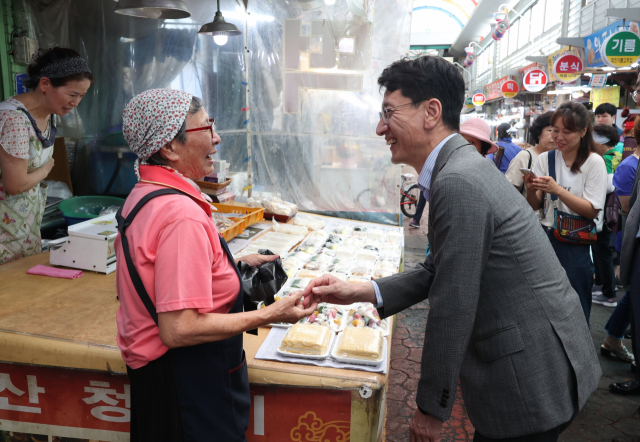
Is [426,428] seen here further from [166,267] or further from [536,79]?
[536,79]

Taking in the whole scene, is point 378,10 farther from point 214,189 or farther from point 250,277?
point 250,277

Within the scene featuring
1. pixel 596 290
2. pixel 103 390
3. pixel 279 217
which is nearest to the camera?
pixel 103 390

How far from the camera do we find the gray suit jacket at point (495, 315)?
1.30 metres

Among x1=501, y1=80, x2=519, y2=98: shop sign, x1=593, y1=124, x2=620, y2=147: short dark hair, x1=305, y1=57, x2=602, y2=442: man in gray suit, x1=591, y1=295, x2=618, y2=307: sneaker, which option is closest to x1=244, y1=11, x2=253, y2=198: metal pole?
x1=305, y1=57, x2=602, y2=442: man in gray suit

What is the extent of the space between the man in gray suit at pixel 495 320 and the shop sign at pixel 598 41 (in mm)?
8513

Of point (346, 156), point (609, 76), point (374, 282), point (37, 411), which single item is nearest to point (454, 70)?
point (374, 282)

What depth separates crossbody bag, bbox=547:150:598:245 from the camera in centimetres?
321

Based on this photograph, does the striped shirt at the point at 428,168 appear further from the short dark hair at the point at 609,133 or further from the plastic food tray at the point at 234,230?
the short dark hair at the point at 609,133

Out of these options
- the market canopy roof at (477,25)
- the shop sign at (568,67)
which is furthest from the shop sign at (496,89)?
the shop sign at (568,67)

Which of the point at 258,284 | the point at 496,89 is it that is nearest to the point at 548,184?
the point at 258,284

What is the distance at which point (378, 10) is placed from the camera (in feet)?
15.6

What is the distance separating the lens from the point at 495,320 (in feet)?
4.46

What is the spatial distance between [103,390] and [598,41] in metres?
10.4

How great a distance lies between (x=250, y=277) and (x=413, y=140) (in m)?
0.85
